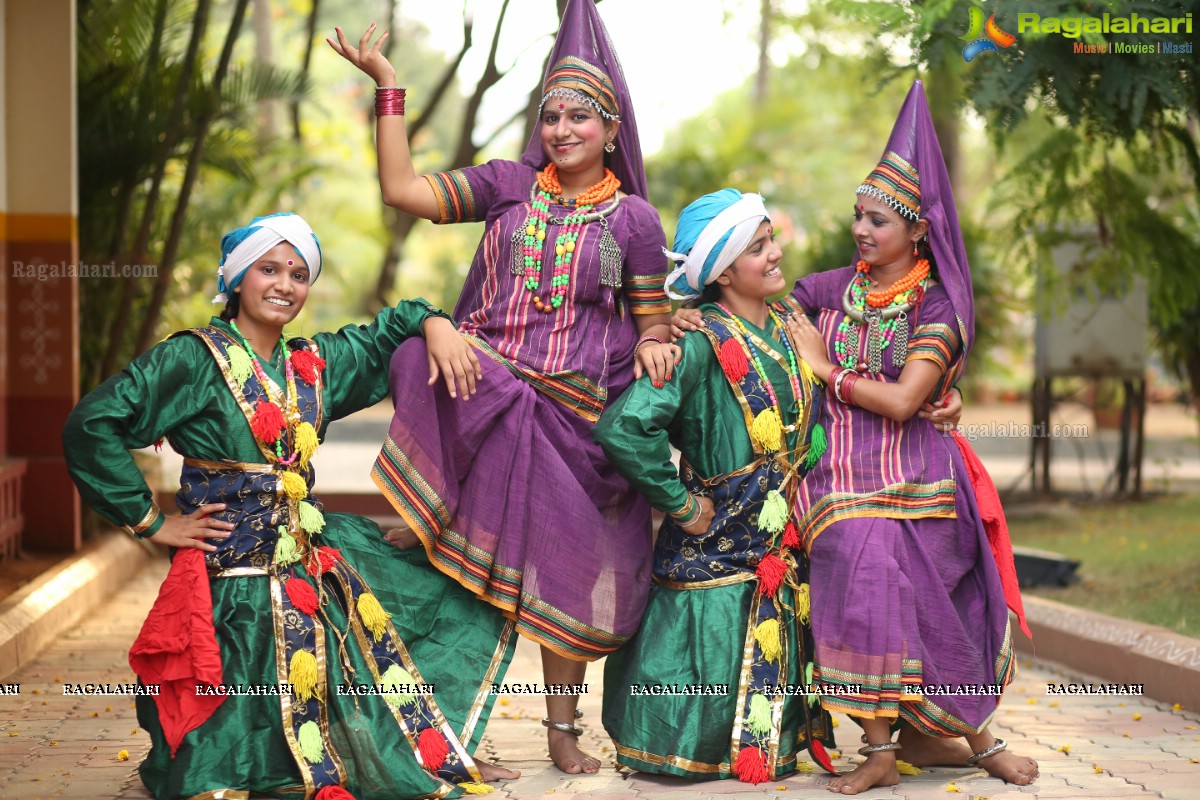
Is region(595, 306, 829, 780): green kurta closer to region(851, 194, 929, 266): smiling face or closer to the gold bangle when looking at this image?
region(851, 194, 929, 266): smiling face

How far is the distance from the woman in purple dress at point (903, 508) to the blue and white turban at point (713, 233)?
0.33 metres

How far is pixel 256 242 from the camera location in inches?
153

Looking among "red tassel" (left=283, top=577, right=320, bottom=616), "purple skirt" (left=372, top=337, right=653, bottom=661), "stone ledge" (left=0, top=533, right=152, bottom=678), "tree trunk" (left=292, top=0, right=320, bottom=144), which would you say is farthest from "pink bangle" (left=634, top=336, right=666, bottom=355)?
"tree trunk" (left=292, top=0, right=320, bottom=144)

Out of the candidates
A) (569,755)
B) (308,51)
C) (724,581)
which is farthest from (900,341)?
(308,51)

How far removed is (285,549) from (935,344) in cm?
202

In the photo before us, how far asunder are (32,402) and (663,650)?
4.62m

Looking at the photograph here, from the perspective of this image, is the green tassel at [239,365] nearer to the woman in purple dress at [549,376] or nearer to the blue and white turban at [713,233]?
the woman in purple dress at [549,376]

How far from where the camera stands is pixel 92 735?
457cm

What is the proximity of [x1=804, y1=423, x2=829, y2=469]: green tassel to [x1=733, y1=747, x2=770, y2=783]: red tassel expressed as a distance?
34.9 inches

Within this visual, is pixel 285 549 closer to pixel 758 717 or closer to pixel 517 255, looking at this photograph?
pixel 517 255

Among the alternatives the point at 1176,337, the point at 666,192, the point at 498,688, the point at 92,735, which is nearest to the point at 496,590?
the point at 498,688

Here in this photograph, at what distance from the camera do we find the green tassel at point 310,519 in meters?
3.92

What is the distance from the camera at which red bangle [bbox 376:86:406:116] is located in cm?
402

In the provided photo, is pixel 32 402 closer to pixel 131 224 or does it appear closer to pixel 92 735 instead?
pixel 131 224
